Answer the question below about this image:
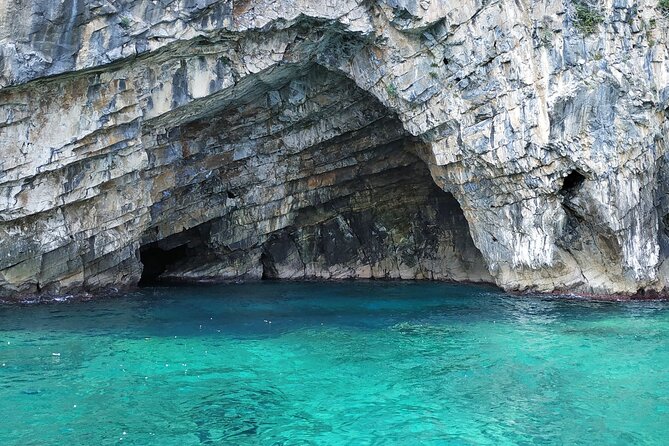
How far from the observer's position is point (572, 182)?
64.4 feet

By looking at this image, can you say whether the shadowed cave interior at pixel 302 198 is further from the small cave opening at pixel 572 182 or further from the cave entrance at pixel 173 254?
the small cave opening at pixel 572 182

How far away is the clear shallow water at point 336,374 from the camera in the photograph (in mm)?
10023

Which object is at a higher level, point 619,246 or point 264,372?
point 619,246

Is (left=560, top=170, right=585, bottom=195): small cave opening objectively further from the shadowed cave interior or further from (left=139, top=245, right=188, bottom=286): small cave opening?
(left=139, top=245, right=188, bottom=286): small cave opening

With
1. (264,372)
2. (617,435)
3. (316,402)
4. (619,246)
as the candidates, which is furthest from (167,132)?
(617,435)

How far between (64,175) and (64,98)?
2339 mm

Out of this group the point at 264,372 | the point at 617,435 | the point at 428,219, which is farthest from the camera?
the point at 428,219

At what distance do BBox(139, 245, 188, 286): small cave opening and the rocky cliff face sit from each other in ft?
14.5

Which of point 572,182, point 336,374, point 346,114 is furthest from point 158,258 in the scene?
point 336,374

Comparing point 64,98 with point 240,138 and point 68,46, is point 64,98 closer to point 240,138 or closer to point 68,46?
point 68,46

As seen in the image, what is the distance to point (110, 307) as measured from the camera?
19547mm

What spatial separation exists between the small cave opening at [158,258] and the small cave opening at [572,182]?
15244 millimetres

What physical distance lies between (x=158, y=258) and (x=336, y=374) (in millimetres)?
17065

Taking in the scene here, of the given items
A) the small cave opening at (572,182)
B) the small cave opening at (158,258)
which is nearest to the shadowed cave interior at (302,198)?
the small cave opening at (158,258)
